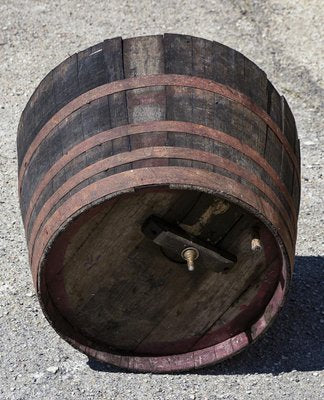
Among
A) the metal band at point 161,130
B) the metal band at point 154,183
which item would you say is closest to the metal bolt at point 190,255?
the metal band at point 154,183

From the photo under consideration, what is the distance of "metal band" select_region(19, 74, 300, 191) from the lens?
4.79m

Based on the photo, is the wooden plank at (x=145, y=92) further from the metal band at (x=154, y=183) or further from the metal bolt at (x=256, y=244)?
the metal bolt at (x=256, y=244)

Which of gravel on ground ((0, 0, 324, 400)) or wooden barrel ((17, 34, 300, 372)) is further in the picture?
gravel on ground ((0, 0, 324, 400))

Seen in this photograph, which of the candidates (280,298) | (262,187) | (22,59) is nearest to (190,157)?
(262,187)

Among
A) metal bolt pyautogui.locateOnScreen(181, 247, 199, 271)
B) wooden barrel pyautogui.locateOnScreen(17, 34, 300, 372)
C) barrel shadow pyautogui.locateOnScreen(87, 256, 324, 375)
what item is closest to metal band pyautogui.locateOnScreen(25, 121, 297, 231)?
wooden barrel pyautogui.locateOnScreen(17, 34, 300, 372)

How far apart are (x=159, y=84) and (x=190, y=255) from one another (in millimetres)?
812

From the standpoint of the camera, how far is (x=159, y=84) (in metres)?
4.77

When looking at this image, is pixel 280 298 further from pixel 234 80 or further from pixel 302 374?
pixel 234 80

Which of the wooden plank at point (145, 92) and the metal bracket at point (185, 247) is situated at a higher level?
the wooden plank at point (145, 92)

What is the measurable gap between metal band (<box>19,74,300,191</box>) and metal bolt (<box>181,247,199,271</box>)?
0.70m

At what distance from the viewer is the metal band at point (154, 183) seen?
4496mm

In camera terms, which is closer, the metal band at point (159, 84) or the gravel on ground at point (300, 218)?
the metal band at point (159, 84)

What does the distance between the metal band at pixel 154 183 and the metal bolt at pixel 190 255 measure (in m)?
0.38

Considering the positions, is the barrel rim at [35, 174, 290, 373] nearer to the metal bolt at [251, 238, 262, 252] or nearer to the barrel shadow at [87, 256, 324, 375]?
the barrel shadow at [87, 256, 324, 375]
